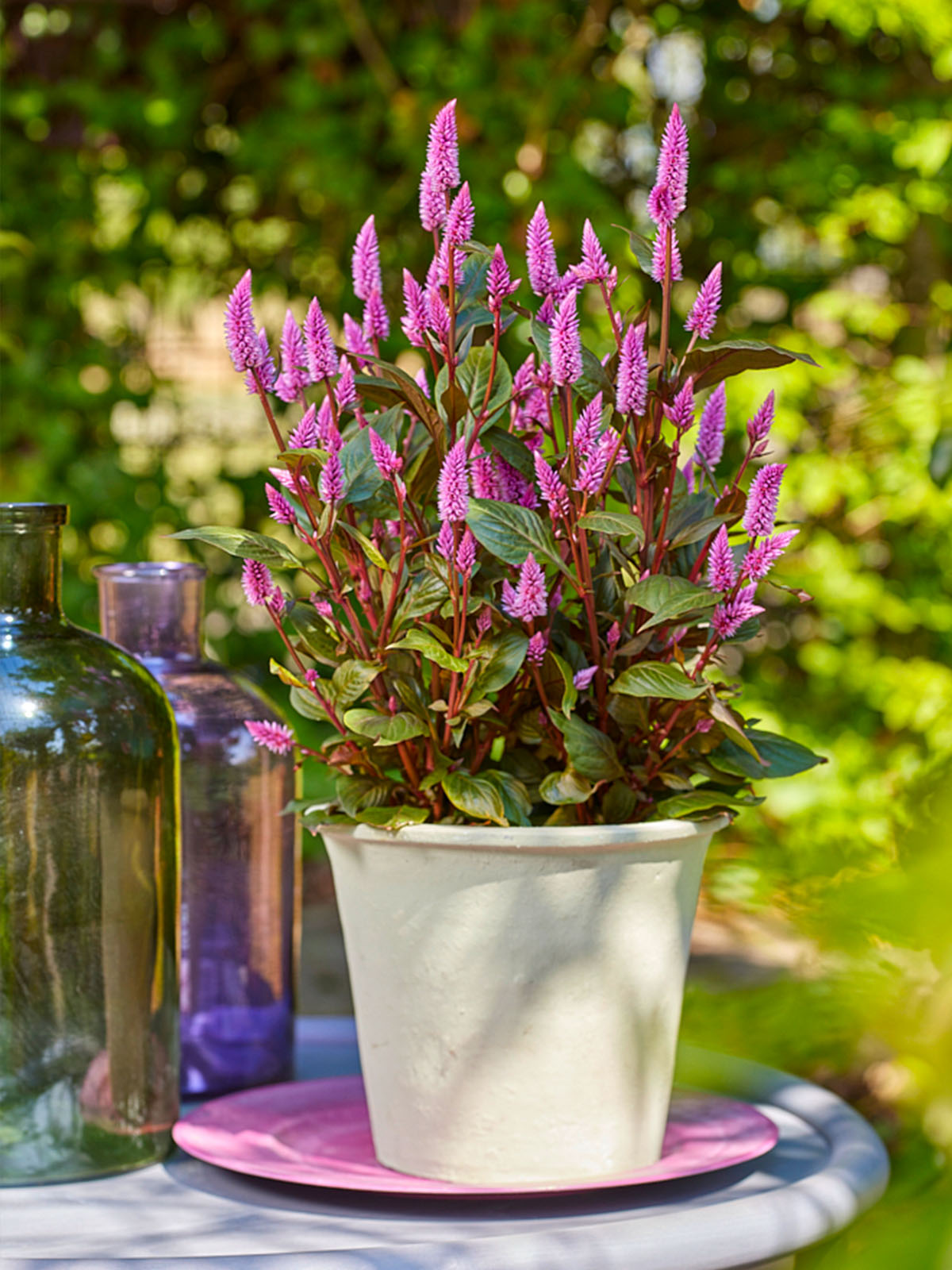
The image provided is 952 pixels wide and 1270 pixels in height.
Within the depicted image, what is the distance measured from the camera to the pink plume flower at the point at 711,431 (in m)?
0.80

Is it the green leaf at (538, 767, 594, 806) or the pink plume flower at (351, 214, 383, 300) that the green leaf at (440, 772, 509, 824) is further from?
the pink plume flower at (351, 214, 383, 300)

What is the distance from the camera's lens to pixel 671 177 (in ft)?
2.27

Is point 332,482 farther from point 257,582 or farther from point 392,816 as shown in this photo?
point 392,816

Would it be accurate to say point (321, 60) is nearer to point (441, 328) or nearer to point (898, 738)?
point (898, 738)

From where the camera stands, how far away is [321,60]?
322 cm

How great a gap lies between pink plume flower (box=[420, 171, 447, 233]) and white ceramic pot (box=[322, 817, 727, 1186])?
0.31 meters

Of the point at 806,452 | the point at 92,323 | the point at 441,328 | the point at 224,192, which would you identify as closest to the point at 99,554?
the point at 92,323

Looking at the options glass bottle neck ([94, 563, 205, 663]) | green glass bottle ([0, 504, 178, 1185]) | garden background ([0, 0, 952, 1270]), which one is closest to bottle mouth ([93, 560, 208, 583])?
glass bottle neck ([94, 563, 205, 663])

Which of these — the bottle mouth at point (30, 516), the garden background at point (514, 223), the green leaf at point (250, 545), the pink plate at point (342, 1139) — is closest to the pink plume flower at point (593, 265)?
the green leaf at point (250, 545)

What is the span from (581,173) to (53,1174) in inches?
101

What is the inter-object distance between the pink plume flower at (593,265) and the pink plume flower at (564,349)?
0.03 meters

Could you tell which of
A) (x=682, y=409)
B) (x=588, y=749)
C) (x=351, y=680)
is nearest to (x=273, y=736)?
(x=351, y=680)

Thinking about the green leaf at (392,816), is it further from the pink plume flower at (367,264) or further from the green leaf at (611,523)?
the pink plume flower at (367,264)

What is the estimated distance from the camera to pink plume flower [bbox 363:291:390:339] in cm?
80
